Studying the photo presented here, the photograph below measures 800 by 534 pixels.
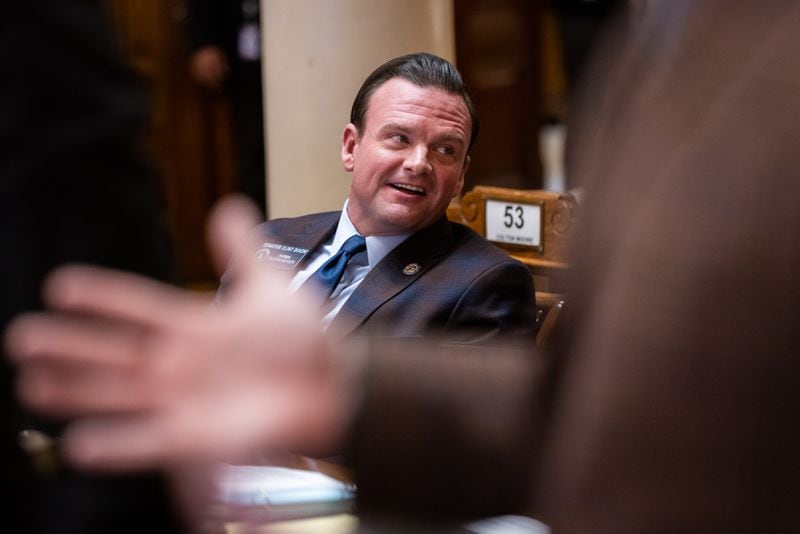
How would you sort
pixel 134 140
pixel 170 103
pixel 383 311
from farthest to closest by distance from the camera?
pixel 170 103 < pixel 383 311 < pixel 134 140

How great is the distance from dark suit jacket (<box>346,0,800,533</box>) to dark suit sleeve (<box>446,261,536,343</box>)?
1.52 m

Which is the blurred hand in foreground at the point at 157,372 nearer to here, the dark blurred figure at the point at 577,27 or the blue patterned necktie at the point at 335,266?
the blue patterned necktie at the point at 335,266

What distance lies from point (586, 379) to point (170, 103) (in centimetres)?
543

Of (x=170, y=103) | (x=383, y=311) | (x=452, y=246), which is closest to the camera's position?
(x=383, y=311)

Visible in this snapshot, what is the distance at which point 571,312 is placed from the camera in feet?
2.14

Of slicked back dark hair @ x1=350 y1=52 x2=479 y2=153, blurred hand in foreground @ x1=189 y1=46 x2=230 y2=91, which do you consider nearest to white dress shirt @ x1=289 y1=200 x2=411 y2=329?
slicked back dark hair @ x1=350 y1=52 x2=479 y2=153

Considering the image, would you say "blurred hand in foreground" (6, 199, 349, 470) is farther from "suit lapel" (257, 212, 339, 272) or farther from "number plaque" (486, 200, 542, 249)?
"number plaque" (486, 200, 542, 249)

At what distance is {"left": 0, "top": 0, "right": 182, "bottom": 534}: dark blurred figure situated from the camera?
66 cm

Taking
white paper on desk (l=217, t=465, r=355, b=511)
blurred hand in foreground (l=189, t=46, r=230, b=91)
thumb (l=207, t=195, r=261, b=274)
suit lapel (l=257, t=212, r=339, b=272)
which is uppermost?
blurred hand in foreground (l=189, t=46, r=230, b=91)

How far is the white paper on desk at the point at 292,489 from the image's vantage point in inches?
33.9

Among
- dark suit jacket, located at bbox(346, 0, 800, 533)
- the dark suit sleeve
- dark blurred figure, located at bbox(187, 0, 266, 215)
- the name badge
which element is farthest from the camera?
dark blurred figure, located at bbox(187, 0, 266, 215)

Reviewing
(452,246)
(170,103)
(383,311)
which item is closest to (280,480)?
(383,311)

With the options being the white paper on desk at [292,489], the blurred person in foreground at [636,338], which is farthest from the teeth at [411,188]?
the blurred person in foreground at [636,338]

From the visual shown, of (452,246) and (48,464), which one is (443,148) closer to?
(452,246)
